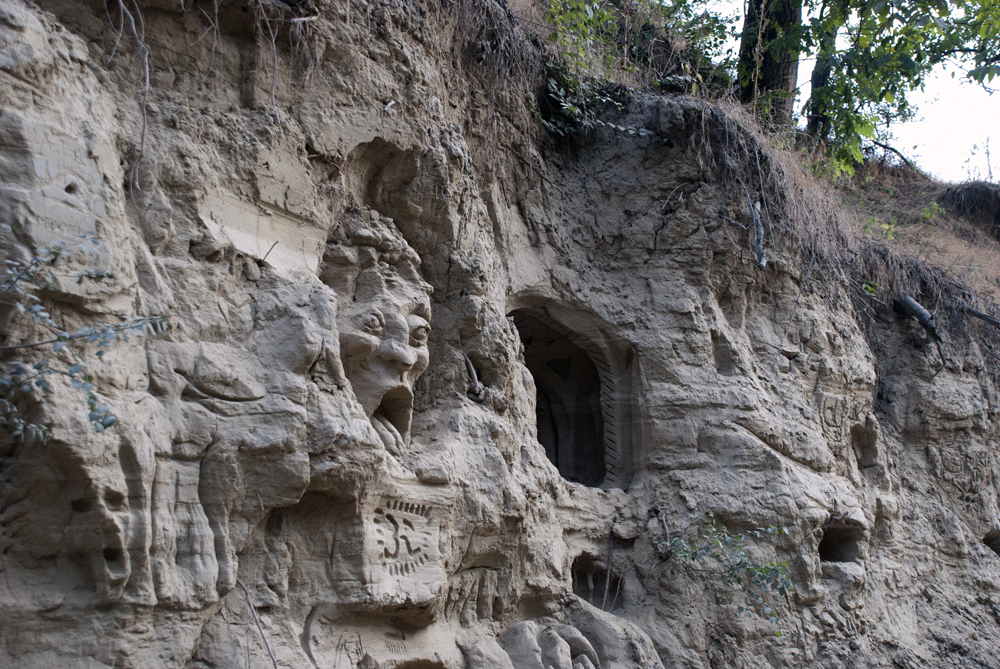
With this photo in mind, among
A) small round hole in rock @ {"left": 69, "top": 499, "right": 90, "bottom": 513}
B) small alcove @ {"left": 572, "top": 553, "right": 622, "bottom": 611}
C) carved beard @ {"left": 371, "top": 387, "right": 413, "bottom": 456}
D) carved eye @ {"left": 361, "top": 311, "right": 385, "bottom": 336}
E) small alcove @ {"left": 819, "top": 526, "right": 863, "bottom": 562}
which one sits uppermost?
carved eye @ {"left": 361, "top": 311, "right": 385, "bottom": 336}

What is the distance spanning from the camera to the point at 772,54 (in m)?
9.03

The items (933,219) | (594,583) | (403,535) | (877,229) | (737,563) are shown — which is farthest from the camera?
(933,219)

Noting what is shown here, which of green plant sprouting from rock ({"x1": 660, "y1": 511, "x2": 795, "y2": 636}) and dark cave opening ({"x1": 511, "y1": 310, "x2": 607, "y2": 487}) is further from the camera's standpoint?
dark cave opening ({"x1": 511, "y1": 310, "x2": 607, "y2": 487})

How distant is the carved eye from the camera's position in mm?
4383

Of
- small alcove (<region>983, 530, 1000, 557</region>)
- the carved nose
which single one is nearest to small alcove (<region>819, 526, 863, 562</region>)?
small alcove (<region>983, 530, 1000, 557</region>)

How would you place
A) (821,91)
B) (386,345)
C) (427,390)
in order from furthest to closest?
1. (821,91)
2. (427,390)
3. (386,345)

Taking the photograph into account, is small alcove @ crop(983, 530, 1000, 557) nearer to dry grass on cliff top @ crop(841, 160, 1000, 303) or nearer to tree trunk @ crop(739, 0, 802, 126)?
dry grass on cliff top @ crop(841, 160, 1000, 303)

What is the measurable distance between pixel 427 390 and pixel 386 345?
764 millimetres

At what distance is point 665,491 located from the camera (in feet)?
19.9

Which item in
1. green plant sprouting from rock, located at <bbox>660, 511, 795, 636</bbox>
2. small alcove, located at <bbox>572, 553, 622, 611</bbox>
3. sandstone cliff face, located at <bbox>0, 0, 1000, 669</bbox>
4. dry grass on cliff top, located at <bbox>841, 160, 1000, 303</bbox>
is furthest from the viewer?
dry grass on cliff top, located at <bbox>841, 160, 1000, 303</bbox>

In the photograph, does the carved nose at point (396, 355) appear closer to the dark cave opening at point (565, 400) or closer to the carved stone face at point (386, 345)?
the carved stone face at point (386, 345)

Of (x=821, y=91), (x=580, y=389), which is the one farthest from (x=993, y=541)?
(x=821, y=91)

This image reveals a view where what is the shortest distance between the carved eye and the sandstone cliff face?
2 centimetres

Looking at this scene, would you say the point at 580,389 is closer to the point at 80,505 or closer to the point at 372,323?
the point at 372,323
